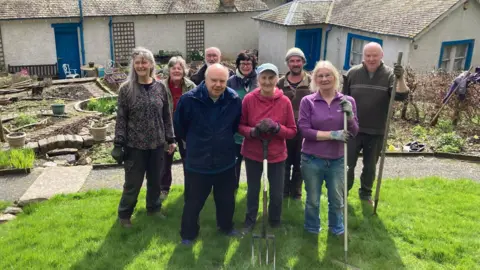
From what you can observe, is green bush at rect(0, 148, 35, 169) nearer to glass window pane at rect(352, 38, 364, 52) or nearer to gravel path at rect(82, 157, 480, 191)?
gravel path at rect(82, 157, 480, 191)

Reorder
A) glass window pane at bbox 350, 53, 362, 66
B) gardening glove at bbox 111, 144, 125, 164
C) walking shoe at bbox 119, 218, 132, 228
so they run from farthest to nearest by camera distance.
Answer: glass window pane at bbox 350, 53, 362, 66
walking shoe at bbox 119, 218, 132, 228
gardening glove at bbox 111, 144, 125, 164

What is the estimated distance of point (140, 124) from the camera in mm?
4664

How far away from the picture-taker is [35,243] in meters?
4.79

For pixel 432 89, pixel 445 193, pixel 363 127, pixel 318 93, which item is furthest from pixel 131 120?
pixel 432 89

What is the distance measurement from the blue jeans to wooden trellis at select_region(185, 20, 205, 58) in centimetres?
1850

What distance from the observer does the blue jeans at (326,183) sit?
15.1 ft

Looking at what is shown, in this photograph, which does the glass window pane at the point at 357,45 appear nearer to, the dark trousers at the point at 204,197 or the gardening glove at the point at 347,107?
the gardening glove at the point at 347,107

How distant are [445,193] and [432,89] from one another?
5030mm

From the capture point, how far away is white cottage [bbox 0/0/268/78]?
1891cm

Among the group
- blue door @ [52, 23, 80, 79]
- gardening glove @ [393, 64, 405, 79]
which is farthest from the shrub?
blue door @ [52, 23, 80, 79]

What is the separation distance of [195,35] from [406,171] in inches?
653

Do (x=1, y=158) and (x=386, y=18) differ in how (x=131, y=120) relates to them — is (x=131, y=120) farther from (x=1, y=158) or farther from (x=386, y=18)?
(x=386, y=18)

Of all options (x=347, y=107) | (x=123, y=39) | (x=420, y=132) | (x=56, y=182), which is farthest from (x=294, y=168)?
(x=123, y=39)

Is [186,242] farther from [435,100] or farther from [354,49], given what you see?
[354,49]
